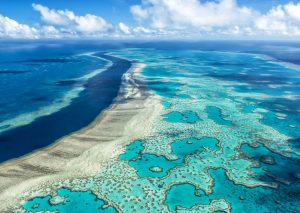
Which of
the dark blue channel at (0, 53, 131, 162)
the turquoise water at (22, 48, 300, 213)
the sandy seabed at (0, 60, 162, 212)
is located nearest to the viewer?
the turquoise water at (22, 48, 300, 213)

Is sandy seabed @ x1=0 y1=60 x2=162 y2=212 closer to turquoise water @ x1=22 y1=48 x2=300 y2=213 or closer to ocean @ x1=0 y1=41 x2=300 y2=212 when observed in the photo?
ocean @ x1=0 y1=41 x2=300 y2=212

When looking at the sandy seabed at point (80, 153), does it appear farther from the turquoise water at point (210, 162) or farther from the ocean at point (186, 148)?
the turquoise water at point (210, 162)

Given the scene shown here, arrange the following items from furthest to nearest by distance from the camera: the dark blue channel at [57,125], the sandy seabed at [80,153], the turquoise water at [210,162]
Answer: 1. the dark blue channel at [57,125]
2. the sandy seabed at [80,153]
3. the turquoise water at [210,162]

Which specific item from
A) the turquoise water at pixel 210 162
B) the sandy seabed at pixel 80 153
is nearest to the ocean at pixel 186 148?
the turquoise water at pixel 210 162

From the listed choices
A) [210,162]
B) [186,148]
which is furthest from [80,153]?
[210,162]

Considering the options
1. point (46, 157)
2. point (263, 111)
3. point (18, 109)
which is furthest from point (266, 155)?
point (18, 109)

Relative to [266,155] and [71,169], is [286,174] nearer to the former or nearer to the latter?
[266,155]

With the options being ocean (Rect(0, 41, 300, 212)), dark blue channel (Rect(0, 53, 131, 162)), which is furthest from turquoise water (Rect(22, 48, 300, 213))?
dark blue channel (Rect(0, 53, 131, 162))
